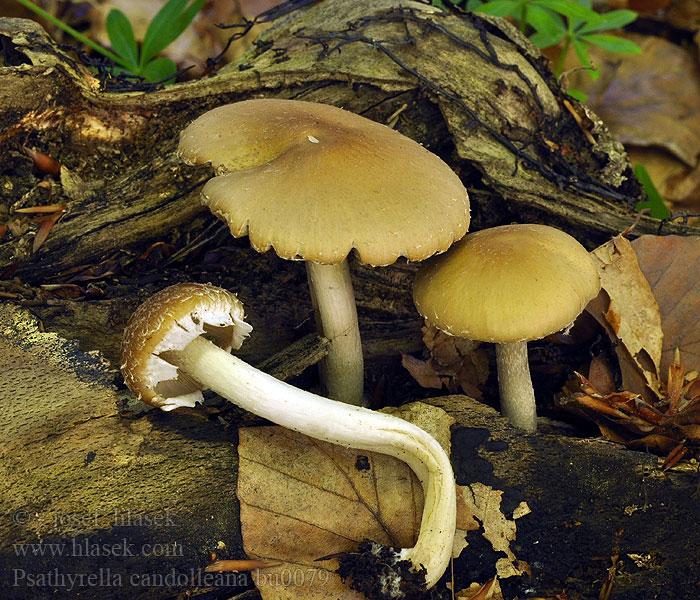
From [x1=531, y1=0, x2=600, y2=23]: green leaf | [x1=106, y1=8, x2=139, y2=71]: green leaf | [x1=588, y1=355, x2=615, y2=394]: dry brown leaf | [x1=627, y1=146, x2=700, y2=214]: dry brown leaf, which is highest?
[x1=106, y1=8, x2=139, y2=71]: green leaf

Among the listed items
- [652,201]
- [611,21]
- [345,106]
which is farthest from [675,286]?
[611,21]

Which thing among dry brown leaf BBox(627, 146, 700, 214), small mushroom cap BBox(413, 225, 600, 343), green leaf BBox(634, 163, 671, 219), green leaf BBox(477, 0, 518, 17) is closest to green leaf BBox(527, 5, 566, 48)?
green leaf BBox(477, 0, 518, 17)

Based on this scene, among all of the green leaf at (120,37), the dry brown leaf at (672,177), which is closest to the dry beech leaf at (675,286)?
the dry brown leaf at (672,177)

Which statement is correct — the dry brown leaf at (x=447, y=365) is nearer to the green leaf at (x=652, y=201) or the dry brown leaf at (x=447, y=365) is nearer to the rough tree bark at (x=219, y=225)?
the rough tree bark at (x=219, y=225)

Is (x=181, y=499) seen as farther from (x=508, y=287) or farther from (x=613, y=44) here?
(x=613, y=44)

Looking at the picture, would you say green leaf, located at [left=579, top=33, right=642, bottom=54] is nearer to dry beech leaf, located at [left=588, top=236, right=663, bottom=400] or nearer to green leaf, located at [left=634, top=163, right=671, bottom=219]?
green leaf, located at [left=634, top=163, right=671, bottom=219]
